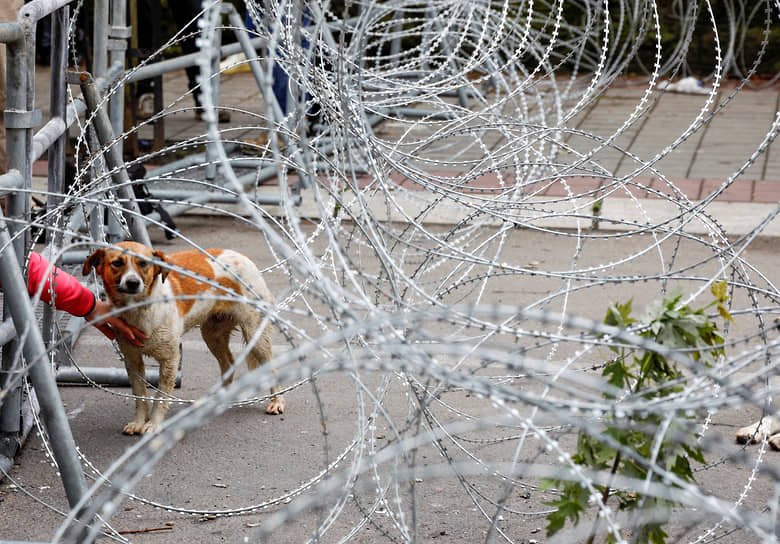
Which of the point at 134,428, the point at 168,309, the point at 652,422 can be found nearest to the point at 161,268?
the point at 168,309

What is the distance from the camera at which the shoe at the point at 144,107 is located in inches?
368

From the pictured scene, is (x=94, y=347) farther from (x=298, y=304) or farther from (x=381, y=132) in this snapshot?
(x=381, y=132)

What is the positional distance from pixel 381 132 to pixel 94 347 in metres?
5.85

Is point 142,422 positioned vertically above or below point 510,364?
below

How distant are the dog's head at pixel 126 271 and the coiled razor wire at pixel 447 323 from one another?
0.67ft

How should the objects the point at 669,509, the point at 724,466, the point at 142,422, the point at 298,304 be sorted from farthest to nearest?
1. the point at 298,304
2. the point at 142,422
3. the point at 724,466
4. the point at 669,509

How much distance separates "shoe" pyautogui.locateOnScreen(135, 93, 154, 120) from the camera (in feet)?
30.7

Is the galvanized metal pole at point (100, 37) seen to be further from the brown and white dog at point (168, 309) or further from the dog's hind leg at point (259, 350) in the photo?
the dog's hind leg at point (259, 350)

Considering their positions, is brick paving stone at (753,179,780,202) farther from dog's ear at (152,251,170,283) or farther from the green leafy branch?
the green leafy branch

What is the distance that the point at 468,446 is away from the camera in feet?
13.1

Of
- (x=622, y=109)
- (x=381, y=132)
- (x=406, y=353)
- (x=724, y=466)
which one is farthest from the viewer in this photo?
(x=622, y=109)

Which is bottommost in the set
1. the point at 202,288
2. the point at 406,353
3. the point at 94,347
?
the point at 94,347

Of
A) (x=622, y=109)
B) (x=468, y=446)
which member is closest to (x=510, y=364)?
(x=468, y=446)

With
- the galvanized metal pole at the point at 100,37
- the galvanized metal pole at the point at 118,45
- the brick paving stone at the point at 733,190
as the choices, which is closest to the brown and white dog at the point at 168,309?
the galvanized metal pole at the point at 100,37
